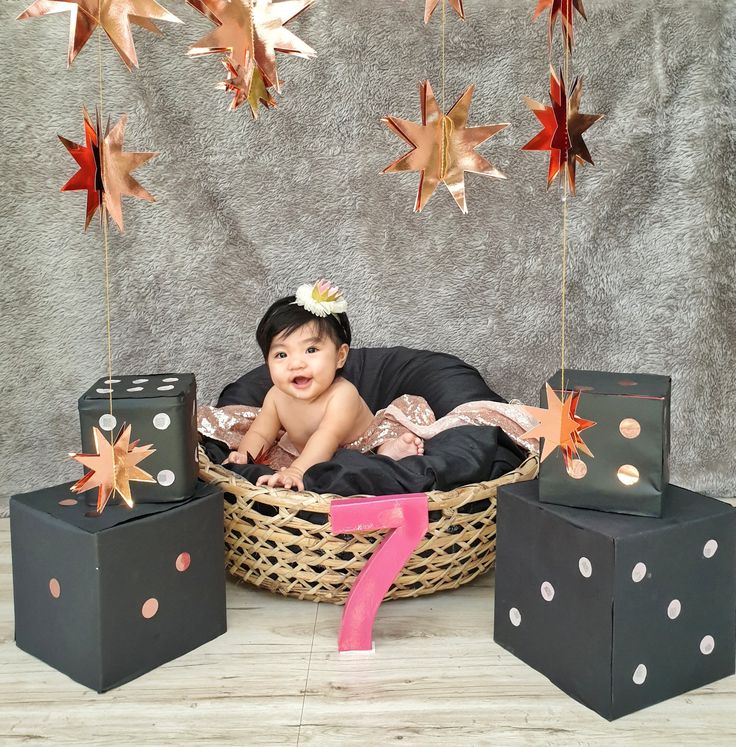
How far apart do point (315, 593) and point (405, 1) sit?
130cm

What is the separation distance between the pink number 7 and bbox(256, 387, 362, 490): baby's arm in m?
0.37

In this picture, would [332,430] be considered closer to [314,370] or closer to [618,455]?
[314,370]

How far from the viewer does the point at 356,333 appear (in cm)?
208

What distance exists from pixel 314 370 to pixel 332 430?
127 mm

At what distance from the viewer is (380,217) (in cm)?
199

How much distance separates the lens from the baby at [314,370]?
1.69 m

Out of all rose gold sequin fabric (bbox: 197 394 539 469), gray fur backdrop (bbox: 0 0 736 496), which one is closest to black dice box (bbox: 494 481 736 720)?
A: rose gold sequin fabric (bbox: 197 394 539 469)

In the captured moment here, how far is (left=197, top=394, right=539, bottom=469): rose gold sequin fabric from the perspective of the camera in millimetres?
1666

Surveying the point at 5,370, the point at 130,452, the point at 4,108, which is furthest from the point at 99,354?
the point at 130,452

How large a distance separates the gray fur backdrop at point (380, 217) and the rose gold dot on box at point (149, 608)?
892mm

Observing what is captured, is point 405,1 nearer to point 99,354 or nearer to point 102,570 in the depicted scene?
point 99,354

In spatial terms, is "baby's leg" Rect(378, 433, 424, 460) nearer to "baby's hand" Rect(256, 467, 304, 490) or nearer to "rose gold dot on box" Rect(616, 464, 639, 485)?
"baby's hand" Rect(256, 467, 304, 490)

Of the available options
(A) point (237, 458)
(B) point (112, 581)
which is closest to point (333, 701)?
(B) point (112, 581)

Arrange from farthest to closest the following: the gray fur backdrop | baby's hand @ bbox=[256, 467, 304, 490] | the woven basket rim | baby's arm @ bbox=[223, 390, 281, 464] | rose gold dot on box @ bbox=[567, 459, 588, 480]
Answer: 1. the gray fur backdrop
2. baby's arm @ bbox=[223, 390, 281, 464]
3. baby's hand @ bbox=[256, 467, 304, 490]
4. the woven basket rim
5. rose gold dot on box @ bbox=[567, 459, 588, 480]
